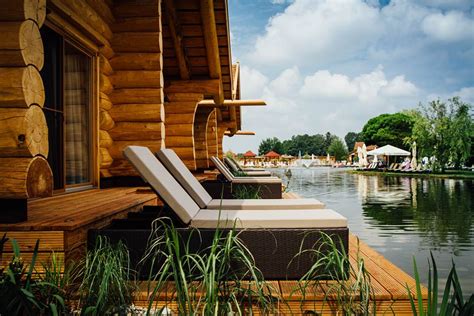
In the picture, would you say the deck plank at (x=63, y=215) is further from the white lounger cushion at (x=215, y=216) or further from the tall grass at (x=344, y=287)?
the tall grass at (x=344, y=287)

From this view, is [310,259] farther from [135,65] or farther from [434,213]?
[434,213]

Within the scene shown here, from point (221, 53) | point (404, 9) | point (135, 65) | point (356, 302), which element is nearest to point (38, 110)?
point (356, 302)

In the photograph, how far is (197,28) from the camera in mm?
7594

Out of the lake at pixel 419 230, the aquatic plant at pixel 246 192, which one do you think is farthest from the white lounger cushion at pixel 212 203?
the aquatic plant at pixel 246 192

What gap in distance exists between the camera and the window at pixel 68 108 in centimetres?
450

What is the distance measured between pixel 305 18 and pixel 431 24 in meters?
19.1

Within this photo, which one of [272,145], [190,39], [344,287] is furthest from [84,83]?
[272,145]

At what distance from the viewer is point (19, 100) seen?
2314 millimetres

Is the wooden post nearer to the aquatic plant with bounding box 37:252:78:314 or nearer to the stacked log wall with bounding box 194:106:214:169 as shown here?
the stacked log wall with bounding box 194:106:214:169

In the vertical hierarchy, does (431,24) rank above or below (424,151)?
above

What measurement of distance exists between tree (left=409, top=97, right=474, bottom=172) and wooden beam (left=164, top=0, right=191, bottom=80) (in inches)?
769

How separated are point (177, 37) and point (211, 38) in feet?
2.02

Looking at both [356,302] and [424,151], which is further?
[424,151]

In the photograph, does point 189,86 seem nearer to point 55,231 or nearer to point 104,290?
point 55,231
